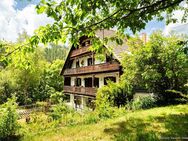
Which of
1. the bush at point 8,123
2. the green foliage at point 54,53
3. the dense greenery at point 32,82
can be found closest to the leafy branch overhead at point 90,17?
the bush at point 8,123

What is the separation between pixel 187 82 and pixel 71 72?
70.1ft

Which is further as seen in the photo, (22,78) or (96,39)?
(22,78)

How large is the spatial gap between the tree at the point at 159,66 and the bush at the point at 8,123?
31.5 feet

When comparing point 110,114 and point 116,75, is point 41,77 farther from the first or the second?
point 110,114

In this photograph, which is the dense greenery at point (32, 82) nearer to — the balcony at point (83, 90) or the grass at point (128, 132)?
the balcony at point (83, 90)

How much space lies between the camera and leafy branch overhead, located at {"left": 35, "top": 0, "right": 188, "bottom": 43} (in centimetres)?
525

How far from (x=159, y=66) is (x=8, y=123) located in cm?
1110

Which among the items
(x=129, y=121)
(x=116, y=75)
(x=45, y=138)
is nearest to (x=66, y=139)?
(x=45, y=138)

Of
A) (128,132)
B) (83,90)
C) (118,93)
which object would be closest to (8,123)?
(128,132)

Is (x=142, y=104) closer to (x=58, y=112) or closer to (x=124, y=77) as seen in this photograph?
(x=124, y=77)

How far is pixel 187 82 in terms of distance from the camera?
16859 millimetres

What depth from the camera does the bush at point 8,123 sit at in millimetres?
9953

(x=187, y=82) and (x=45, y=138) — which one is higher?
(x=187, y=82)

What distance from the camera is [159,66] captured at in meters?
16.9
